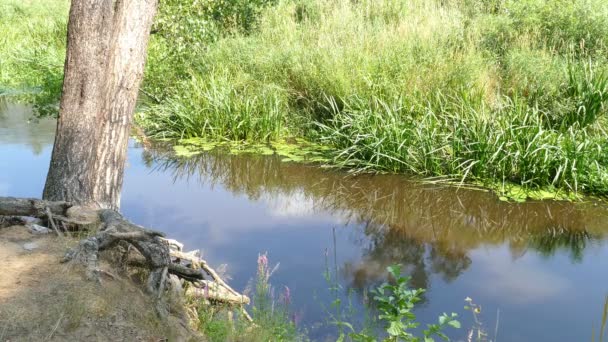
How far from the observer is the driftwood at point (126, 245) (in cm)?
314

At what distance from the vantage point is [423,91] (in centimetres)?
822

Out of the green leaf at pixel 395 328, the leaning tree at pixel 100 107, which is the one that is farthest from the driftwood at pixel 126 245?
the green leaf at pixel 395 328

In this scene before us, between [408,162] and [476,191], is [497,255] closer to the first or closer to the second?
[476,191]

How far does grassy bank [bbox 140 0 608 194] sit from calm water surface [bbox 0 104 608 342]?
1.52 ft

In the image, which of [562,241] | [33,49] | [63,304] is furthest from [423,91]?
[33,49]

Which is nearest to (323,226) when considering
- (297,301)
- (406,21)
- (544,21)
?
(297,301)

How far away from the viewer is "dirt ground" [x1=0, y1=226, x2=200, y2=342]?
2.62m

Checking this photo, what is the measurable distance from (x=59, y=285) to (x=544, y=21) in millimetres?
9085

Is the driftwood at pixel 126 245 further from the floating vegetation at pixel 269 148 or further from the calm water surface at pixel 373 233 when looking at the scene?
the floating vegetation at pixel 269 148

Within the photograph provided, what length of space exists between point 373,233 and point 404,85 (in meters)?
2.80

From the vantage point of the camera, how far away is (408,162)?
281 inches

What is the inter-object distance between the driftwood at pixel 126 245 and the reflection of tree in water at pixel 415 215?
4.55 ft

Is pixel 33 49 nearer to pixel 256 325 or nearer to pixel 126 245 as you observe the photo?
pixel 126 245

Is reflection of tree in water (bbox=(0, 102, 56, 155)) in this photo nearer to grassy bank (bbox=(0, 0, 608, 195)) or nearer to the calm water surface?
the calm water surface
